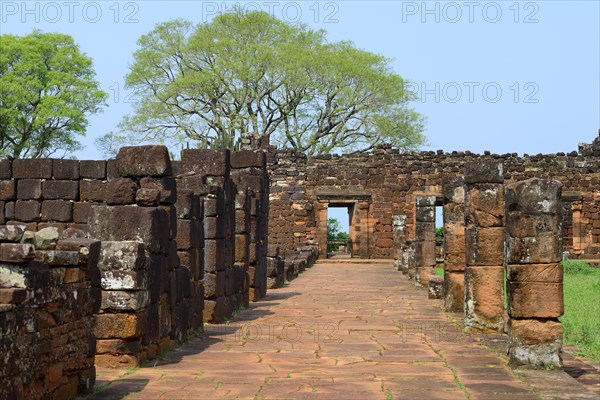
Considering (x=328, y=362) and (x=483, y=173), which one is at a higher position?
(x=483, y=173)

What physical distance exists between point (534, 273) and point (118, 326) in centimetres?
423

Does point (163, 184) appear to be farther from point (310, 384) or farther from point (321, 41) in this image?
point (321, 41)

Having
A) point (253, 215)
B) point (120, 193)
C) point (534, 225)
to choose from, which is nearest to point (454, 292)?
point (253, 215)

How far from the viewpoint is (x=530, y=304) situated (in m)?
9.84

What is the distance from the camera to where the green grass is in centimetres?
1146

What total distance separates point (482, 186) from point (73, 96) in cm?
3811

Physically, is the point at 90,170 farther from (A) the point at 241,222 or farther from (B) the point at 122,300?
(B) the point at 122,300

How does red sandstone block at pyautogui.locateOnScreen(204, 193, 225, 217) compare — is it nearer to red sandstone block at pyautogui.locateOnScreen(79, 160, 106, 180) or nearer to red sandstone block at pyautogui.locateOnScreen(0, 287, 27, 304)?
red sandstone block at pyautogui.locateOnScreen(79, 160, 106, 180)

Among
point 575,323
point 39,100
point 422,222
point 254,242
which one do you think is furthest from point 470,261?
point 39,100

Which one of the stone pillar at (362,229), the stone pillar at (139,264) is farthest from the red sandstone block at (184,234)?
the stone pillar at (362,229)

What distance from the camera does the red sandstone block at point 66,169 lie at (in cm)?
1838

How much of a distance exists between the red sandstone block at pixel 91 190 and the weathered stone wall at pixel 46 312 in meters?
10.2

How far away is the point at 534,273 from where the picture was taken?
9906mm

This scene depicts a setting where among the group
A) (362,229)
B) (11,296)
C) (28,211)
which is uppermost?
(362,229)
